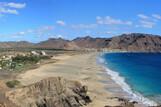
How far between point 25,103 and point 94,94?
59.0ft

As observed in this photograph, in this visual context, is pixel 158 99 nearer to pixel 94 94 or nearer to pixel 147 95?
pixel 147 95

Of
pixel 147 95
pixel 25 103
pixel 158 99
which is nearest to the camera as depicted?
pixel 25 103

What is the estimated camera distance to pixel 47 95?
3027cm

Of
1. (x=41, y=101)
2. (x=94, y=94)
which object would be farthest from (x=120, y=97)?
(x=41, y=101)

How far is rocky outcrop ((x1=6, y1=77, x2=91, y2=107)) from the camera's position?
28817 millimetres

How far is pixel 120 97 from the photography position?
143ft

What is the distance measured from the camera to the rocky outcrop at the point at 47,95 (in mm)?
28817

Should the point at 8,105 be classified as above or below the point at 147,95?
above

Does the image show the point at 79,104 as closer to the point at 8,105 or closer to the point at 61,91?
the point at 61,91

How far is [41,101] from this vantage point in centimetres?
2936

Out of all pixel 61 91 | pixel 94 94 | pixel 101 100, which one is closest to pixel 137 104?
pixel 101 100

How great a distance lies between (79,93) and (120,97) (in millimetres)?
10022

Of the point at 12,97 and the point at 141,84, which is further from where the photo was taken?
the point at 141,84

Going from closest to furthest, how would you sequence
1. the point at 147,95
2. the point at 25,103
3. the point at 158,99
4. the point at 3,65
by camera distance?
the point at 25,103 → the point at 158,99 → the point at 147,95 → the point at 3,65
